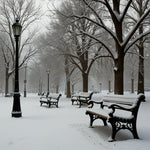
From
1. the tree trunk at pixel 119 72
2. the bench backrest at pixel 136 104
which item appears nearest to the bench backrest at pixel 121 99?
the bench backrest at pixel 136 104

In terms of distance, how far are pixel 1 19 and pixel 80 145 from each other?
999 inches

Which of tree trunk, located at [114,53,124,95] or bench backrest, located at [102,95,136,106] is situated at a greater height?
tree trunk, located at [114,53,124,95]

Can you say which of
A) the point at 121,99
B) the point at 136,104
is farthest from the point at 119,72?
the point at 136,104

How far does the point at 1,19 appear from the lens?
82.8 feet

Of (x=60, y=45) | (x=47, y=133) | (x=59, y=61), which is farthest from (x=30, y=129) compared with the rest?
(x=59, y=61)

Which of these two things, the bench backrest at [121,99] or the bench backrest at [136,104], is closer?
the bench backrest at [136,104]

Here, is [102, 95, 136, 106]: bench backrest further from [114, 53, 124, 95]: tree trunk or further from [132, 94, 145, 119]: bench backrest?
[114, 53, 124, 95]: tree trunk

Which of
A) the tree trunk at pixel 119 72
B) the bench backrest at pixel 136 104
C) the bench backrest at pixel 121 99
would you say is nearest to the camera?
the bench backrest at pixel 136 104

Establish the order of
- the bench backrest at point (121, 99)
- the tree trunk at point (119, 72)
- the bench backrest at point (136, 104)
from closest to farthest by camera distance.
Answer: the bench backrest at point (136, 104), the bench backrest at point (121, 99), the tree trunk at point (119, 72)

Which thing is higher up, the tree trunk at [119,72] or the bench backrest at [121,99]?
the tree trunk at [119,72]

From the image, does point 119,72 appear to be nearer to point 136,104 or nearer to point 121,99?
point 121,99

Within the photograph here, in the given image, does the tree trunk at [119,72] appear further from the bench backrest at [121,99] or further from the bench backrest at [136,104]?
the bench backrest at [136,104]

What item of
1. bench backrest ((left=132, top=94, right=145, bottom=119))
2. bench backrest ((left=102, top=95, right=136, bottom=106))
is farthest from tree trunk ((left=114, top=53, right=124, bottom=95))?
bench backrest ((left=132, top=94, right=145, bottom=119))

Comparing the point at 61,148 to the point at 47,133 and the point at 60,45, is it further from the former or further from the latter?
the point at 60,45
